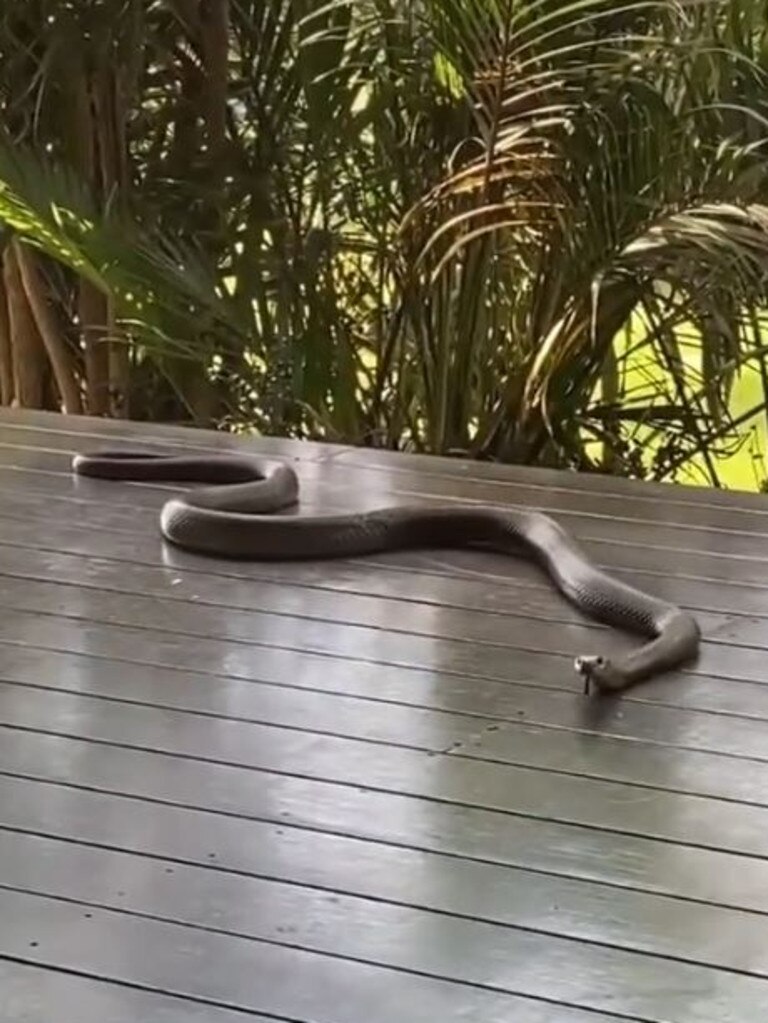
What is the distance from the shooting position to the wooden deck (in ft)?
3.64

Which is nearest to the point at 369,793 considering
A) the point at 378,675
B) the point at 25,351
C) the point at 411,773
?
the point at 411,773

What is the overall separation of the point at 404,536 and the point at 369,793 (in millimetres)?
792

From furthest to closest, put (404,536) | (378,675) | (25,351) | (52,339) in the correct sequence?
(25,351)
(52,339)
(404,536)
(378,675)

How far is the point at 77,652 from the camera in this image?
5.71 ft

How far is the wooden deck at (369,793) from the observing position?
3.64 ft

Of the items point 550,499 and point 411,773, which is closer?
point 411,773

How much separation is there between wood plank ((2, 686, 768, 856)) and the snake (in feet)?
1.03

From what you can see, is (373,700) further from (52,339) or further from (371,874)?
(52,339)

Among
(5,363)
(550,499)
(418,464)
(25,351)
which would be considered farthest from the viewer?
(5,363)

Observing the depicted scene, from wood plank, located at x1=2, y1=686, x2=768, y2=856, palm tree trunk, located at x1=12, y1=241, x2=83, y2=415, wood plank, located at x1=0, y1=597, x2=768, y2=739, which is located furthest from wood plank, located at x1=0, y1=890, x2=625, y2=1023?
palm tree trunk, located at x1=12, y1=241, x2=83, y2=415

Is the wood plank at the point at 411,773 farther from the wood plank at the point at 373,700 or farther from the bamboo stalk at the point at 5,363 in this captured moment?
the bamboo stalk at the point at 5,363

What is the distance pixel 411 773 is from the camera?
1.44 metres

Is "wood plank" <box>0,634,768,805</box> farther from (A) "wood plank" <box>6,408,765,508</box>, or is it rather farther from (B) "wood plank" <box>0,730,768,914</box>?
(A) "wood plank" <box>6,408,765,508</box>

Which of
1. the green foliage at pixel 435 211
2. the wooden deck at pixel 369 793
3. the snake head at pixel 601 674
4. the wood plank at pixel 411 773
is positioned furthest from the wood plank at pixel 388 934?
the green foliage at pixel 435 211
